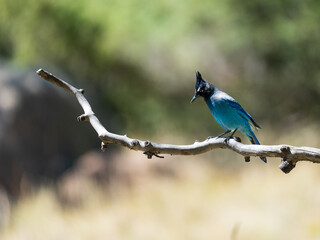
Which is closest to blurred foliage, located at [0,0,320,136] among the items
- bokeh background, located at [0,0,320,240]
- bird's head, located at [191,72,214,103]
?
bokeh background, located at [0,0,320,240]

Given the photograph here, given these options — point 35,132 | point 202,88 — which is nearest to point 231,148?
point 202,88

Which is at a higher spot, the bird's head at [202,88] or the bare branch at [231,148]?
the bird's head at [202,88]

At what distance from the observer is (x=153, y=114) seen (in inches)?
517

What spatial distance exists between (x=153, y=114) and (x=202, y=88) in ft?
35.9

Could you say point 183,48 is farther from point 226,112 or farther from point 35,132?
point 226,112

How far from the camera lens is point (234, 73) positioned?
35.2 feet

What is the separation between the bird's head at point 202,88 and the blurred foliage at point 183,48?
7.04 metres

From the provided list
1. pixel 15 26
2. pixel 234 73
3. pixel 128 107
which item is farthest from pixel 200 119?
pixel 15 26

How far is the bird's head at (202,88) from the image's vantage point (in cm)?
209

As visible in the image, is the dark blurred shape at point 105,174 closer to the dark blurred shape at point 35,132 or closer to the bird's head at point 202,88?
the dark blurred shape at point 35,132

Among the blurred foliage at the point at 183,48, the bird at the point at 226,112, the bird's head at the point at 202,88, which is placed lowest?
the bird's head at the point at 202,88

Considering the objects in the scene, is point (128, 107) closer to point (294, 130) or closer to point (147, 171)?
point (294, 130)

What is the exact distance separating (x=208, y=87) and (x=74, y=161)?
5597 millimetres

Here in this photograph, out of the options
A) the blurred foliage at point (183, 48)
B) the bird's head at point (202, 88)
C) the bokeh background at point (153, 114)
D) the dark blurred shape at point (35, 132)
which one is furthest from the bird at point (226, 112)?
the blurred foliage at point (183, 48)
